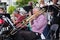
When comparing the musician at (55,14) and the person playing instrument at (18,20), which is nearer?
the musician at (55,14)

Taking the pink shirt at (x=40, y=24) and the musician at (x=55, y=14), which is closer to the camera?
the musician at (x=55, y=14)

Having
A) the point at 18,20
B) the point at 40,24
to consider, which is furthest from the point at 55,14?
the point at 18,20

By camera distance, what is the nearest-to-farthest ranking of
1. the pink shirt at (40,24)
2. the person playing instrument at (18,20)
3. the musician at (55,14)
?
the musician at (55,14) → the pink shirt at (40,24) → the person playing instrument at (18,20)

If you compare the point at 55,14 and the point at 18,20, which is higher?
the point at 55,14

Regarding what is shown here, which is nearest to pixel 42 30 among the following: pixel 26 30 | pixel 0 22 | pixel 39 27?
pixel 39 27

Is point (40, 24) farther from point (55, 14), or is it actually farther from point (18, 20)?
point (18, 20)

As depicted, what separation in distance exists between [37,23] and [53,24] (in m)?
0.44

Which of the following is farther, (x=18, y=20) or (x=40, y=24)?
(x=18, y=20)

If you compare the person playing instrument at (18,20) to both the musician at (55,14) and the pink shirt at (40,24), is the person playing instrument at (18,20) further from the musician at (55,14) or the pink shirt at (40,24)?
the musician at (55,14)

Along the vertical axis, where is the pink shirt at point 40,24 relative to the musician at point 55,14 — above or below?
below

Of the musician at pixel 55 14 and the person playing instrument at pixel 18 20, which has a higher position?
the musician at pixel 55 14

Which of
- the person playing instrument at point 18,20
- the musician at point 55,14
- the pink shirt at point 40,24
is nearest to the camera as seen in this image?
the musician at point 55,14

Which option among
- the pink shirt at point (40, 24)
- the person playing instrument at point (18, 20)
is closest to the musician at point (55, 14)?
the pink shirt at point (40, 24)

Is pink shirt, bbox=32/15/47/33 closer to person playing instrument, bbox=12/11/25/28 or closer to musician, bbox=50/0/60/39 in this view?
musician, bbox=50/0/60/39
